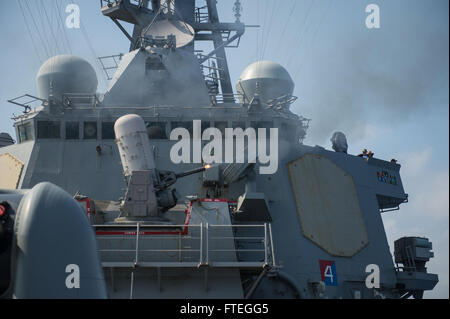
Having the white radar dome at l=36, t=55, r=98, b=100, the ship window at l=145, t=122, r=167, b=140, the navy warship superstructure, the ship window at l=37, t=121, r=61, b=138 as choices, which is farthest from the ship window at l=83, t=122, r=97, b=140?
the white radar dome at l=36, t=55, r=98, b=100

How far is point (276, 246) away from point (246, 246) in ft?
3.60

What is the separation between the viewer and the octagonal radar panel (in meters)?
17.7

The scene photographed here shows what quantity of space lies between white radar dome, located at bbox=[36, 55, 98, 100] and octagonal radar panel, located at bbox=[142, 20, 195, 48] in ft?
6.58

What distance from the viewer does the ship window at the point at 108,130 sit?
15.0 metres

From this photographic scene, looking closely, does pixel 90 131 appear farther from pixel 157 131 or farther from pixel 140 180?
pixel 140 180

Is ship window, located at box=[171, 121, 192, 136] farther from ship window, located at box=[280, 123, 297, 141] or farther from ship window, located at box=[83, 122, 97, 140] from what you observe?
ship window, located at box=[280, 123, 297, 141]

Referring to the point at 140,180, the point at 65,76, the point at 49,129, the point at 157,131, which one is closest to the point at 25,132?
the point at 49,129

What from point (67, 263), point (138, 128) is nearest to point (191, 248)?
point (138, 128)

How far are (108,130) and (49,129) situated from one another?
1.44 m

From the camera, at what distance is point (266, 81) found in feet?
56.8

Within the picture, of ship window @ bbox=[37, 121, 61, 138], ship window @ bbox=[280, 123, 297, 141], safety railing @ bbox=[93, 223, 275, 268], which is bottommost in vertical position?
safety railing @ bbox=[93, 223, 275, 268]

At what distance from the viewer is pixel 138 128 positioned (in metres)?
12.1

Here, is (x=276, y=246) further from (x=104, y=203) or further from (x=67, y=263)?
(x=67, y=263)

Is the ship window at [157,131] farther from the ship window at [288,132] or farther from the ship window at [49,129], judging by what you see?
the ship window at [288,132]
